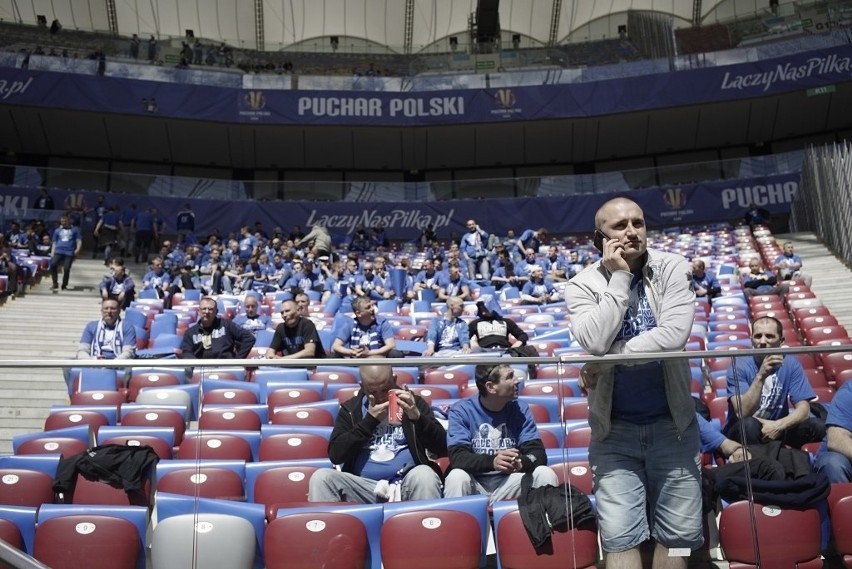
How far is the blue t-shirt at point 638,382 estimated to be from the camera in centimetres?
290

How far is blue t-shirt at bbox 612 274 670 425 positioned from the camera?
290 centimetres

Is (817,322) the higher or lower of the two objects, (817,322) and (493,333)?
the lower

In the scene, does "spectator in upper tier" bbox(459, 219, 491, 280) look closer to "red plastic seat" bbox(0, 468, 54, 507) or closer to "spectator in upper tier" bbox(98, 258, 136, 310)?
"spectator in upper tier" bbox(98, 258, 136, 310)

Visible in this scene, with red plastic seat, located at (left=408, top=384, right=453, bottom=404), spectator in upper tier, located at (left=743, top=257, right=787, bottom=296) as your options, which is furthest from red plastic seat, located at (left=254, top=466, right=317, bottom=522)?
spectator in upper tier, located at (left=743, top=257, right=787, bottom=296)

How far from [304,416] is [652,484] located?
184 cm

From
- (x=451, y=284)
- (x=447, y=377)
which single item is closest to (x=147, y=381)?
(x=447, y=377)

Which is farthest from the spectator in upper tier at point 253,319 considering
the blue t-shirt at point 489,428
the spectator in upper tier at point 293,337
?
the blue t-shirt at point 489,428

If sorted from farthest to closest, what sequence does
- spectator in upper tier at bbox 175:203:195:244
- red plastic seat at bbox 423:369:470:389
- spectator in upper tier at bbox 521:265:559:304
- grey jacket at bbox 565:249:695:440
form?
spectator in upper tier at bbox 175:203:195:244 → spectator in upper tier at bbox 521:265:559:304 → red plastic seat at bbox 423:369:470:389 → grey jacket at bbox 565:249:695:440

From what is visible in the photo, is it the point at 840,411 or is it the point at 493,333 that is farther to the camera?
the point at 493,333

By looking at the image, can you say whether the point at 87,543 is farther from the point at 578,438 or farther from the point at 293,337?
the point at 293,337

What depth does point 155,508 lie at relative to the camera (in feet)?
10.9

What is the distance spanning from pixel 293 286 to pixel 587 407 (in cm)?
1137

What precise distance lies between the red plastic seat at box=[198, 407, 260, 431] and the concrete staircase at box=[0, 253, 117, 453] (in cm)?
65

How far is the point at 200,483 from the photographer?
339 centimetres
